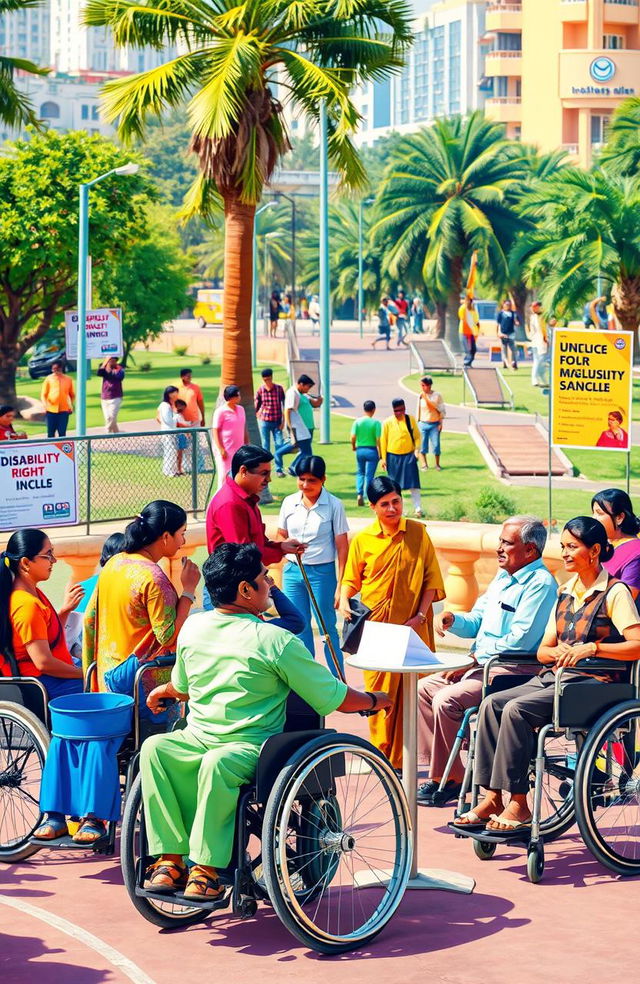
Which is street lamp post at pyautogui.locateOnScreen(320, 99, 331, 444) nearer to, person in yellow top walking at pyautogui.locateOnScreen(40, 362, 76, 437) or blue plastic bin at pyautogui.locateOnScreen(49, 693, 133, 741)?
person in yellow top walking at pyautogui.locateOnScreen(40, 362, 76, 437)

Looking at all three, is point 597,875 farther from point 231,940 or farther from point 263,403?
point 263,403

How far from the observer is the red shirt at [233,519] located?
29.4ft

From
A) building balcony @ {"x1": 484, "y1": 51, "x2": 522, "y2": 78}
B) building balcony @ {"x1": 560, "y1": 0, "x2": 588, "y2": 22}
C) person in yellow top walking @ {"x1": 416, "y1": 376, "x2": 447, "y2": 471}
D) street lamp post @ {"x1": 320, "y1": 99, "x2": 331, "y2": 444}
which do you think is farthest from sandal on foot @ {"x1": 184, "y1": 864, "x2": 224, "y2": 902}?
building balcony @ {"x1": 484, "y1": 51, "x2": 522, "y2": 78}

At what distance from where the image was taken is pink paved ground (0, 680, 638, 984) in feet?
18.4

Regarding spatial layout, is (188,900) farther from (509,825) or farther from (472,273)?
(472,273)

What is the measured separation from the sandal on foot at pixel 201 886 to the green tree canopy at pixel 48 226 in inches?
1308

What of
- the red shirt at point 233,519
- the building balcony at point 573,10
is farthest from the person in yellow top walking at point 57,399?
the building balcony at point 573,10

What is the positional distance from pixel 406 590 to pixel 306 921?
2732 millimetres

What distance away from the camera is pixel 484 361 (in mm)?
49188

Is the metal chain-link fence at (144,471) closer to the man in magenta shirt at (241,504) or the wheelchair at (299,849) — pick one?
the man in magenta shirt at (241,504)

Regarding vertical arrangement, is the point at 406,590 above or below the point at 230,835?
above

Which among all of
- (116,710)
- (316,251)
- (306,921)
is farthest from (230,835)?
(316,251)

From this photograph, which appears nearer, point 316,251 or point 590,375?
point 590,375

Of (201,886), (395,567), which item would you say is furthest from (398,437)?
(201,886)
